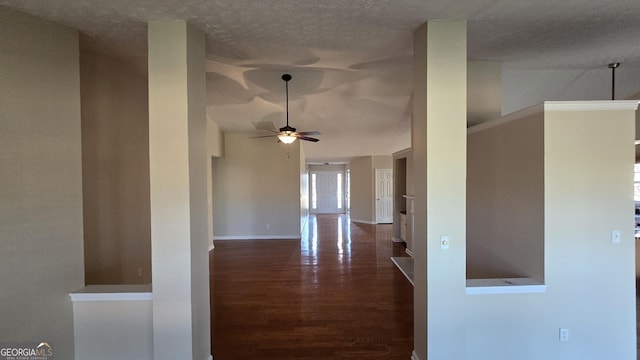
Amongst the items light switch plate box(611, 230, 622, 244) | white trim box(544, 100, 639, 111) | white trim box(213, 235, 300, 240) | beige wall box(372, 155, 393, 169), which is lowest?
white trim box(213, 235, 300, 240)

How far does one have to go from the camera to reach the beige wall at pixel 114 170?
2.81 metres

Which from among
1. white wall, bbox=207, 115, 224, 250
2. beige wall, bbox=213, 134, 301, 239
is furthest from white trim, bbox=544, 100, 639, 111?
white wall, bbox=207, 115, 224, 250

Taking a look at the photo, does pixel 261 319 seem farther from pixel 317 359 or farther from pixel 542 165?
pixel 542 165

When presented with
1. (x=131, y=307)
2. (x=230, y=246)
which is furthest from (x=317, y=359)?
(x=230, y=246)

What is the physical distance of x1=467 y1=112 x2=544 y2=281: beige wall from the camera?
2.34m

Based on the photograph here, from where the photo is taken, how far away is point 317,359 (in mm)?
2412

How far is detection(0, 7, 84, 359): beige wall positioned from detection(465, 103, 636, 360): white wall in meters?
3.54

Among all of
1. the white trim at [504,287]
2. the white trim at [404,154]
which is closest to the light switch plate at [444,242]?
the white trim at [504,287]

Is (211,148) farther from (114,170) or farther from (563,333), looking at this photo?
(563,333)

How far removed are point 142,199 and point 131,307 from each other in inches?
62.4

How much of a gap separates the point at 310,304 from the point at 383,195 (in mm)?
6731

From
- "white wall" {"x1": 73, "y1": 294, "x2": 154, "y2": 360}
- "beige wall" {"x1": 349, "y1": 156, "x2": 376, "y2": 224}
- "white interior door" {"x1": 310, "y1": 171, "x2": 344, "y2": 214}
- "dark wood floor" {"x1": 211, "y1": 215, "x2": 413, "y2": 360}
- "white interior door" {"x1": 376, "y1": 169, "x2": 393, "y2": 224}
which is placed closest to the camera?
→ "white wall" {"x1": 73, "y1": 294, "x2": 154, "y2": 360}

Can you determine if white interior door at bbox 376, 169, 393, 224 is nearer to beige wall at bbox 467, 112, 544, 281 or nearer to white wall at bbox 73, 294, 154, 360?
beige wall at bbox 467, 112, 544, 281

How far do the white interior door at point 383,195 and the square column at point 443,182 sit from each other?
7405 mm
